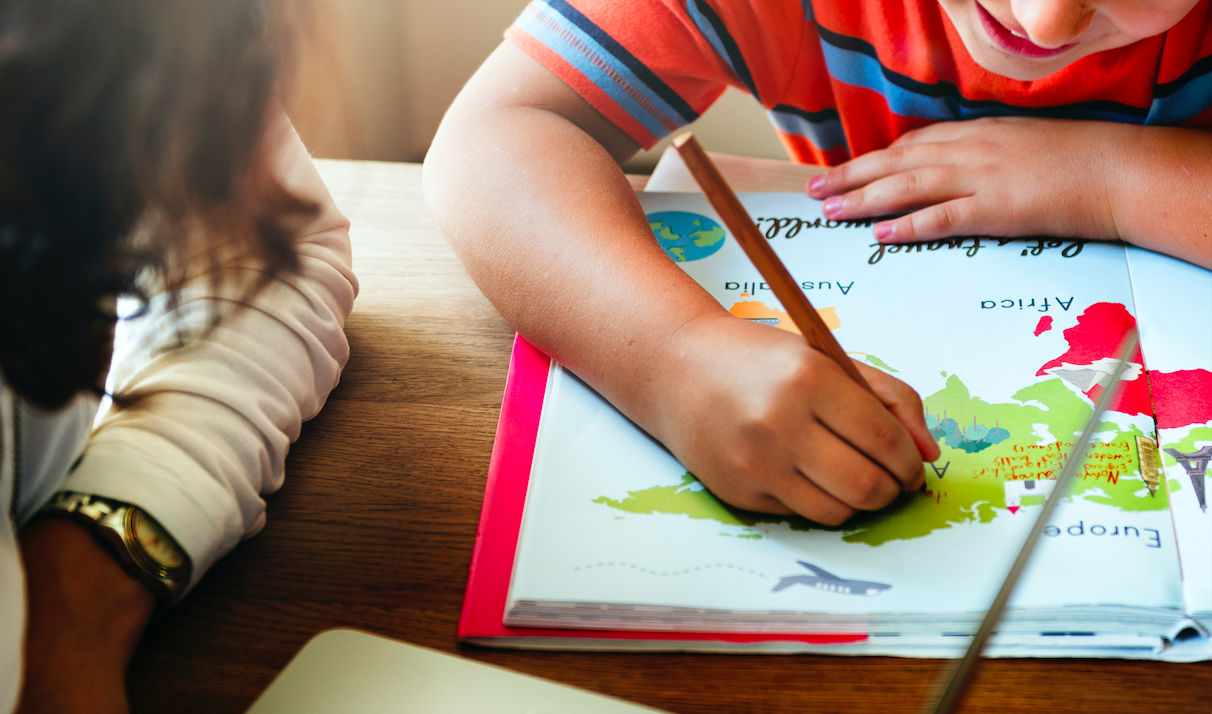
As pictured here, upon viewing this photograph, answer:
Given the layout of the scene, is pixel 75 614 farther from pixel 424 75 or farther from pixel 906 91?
pixel 424 75

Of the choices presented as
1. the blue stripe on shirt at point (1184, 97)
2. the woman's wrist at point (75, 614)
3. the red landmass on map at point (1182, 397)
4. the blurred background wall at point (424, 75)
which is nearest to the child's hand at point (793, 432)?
the red landmass on map at point (1182, 397)

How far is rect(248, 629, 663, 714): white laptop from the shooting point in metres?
0.26

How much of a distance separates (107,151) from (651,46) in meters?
0.35

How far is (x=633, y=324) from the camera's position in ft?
1.17

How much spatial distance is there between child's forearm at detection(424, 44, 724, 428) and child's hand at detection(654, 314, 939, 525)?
27 millimetres

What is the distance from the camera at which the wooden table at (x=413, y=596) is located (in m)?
0.26

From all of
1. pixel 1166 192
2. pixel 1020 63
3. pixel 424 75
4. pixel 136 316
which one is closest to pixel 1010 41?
pixel 1020 63

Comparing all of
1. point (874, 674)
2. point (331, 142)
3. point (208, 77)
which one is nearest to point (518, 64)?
point (331, 142)

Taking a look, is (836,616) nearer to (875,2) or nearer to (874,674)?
(874,674)

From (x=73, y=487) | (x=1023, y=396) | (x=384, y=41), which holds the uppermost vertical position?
(x=1023, y=396)

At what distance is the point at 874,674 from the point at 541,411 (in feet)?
0.58

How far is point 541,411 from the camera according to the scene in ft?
1.21

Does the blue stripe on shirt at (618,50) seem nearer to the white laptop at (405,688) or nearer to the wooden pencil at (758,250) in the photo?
the wooden pencil at (758,250)

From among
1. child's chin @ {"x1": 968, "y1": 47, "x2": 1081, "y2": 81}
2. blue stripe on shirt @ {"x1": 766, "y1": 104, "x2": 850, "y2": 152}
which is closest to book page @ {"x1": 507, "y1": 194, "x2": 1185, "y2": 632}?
child's chin @ {"x1": 968, "y1": 47, "x2": 1081, "y2": 81}
